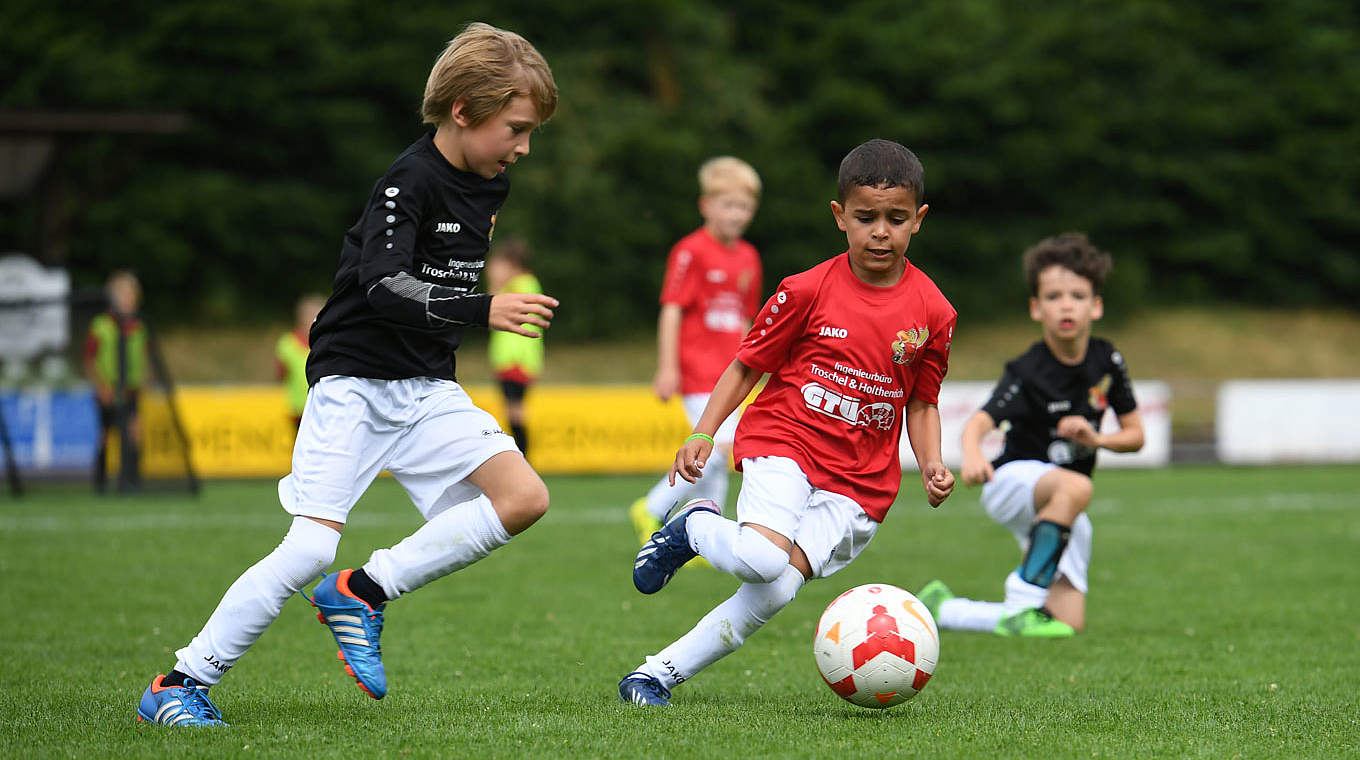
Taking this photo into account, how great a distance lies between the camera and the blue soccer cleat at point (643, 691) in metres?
4.38

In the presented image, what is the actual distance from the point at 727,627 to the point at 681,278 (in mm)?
4552

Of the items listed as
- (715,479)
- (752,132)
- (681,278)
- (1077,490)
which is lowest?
(715,479)

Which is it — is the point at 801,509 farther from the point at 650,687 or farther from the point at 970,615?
the point at 970,615

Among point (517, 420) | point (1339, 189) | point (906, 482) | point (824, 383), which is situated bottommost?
point (906, 482)

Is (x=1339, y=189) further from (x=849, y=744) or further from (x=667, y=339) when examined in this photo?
(x=849, y=744)

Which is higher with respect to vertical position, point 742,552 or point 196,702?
point 742,552

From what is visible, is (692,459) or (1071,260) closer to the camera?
(692,459)

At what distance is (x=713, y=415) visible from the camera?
436 centimetres

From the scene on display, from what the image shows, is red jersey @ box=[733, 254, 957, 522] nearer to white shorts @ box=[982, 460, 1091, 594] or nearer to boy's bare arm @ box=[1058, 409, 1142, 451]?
boy's bare arm @ box=[1058, 409, 1142, 451]

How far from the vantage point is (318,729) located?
3953 millimetres

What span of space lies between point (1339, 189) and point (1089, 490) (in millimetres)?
37094

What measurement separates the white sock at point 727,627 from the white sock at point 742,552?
8 cm

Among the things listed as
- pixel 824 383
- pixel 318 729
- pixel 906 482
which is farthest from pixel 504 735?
pixel 906 482

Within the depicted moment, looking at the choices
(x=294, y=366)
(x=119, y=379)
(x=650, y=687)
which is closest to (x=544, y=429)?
(x=294, y=366)
